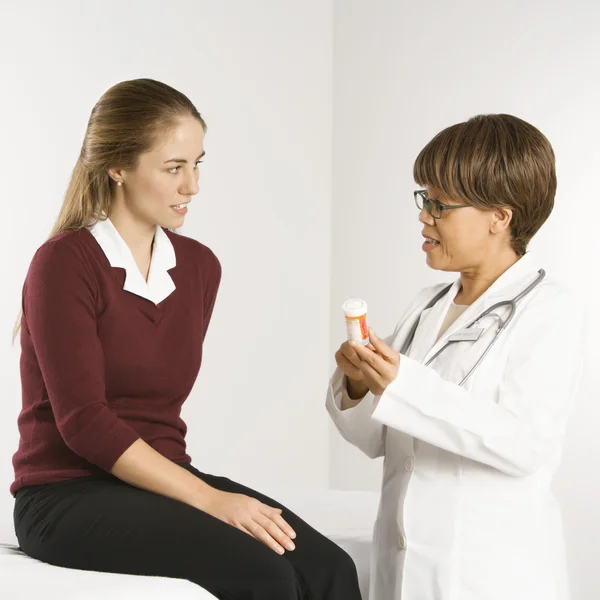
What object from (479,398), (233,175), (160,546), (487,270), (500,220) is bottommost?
(160,546)

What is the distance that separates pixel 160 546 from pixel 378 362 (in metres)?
0.50

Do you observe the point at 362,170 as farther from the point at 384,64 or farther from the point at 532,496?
the point at 532,496

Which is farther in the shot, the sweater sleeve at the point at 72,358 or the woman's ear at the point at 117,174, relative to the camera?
the woman's ear at the point at 117,174

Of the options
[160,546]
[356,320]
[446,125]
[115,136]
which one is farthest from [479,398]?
[446,125]

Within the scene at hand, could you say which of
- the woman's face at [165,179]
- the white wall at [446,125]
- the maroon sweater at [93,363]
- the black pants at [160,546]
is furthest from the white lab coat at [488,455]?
the white wall at [446,125]

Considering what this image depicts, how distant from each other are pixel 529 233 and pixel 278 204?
94.7 inches

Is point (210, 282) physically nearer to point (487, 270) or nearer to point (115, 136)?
point (115, 136)

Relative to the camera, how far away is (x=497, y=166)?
6.06ft

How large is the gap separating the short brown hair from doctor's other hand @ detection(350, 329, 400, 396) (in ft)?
1.30

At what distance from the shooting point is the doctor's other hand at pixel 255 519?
A: 167 cm

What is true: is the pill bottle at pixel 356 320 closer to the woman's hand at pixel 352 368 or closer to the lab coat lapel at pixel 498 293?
the woman's hand at pixel 352 368

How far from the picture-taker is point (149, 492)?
1.70 metres

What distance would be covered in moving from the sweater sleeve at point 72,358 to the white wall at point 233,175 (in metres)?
1.60

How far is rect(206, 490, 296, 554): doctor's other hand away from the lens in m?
1.67
